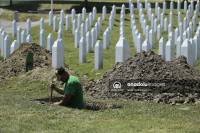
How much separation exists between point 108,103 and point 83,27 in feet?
43.1

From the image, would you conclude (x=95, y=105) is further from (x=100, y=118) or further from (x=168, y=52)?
(x=168, y=52)

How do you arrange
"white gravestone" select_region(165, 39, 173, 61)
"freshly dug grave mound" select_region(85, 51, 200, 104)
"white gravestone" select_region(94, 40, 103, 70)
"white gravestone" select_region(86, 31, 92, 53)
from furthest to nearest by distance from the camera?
"white gravestone" select_region(86, 31, 92, 53) < "white gravestone" select_region(94, 40, 103, 70) < "white gravestone" select_region(165, 39, 173, 61) < "freshly dug grave mound" select_region(85, 51, 200, 104)

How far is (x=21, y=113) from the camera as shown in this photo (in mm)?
11211

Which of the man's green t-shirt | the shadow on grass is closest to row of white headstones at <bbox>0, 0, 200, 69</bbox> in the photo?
the shadow on grass

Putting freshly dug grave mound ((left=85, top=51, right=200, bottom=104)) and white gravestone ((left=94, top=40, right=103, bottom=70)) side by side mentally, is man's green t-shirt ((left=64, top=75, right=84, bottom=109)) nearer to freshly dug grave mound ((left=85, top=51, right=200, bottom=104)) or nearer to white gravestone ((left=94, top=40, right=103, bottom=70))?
freshly dug grave mound ((left=85, top=51, right=200, bottom=104))

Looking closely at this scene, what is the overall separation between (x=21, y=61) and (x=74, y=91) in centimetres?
695

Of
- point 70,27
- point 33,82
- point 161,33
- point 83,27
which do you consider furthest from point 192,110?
point 70,27

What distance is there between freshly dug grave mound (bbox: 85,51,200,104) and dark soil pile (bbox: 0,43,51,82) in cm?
409

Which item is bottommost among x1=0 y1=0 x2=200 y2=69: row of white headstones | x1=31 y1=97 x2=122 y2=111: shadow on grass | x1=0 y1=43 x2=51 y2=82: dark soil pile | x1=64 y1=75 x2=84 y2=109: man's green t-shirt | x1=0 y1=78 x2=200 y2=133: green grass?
x1=0 y1=78 x2=200 y2=133: green grass

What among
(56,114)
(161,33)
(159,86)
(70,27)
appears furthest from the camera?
(70,27)

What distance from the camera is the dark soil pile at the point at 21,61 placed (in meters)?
18.0

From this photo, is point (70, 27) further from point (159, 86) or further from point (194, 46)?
point (159, 86)

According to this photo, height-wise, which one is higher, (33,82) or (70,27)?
(70,27)

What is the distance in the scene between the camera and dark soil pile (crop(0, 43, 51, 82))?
18.0 metres
